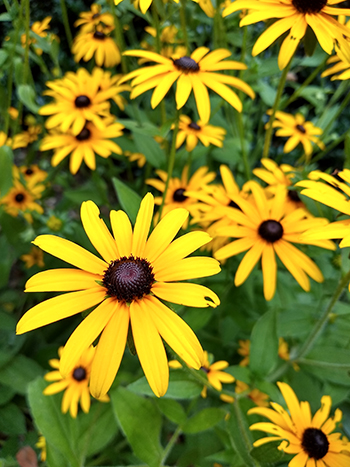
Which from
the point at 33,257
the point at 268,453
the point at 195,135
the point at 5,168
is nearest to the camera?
the point at 268,453

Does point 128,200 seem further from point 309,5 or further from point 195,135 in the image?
point 309,5

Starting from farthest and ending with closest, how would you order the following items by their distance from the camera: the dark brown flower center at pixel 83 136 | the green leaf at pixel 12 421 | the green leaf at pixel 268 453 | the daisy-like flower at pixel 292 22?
the dark brown flower center at pixel 83 136, the green leaf at pixel 12 421, the daisy-like flower at pixel 292 22, the green leaf at pixel 268 453

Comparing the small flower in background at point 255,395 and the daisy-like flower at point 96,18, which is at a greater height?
the daisy-like flower at point 96,18

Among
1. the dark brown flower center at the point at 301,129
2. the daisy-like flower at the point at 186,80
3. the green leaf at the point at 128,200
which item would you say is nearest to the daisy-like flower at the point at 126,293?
the green leaf at the point at 128,200

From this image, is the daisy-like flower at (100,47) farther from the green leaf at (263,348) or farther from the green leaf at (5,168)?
the green leaf at (263,348)

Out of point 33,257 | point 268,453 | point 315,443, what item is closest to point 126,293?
point 268,453

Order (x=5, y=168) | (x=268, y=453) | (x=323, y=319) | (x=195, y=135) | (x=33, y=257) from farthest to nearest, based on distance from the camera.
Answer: (x=33, y=257) < (x=195, y=135) < (x=5, y=168) < (x=323, y=319) < (x=268, y=453)

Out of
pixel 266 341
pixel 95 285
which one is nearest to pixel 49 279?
pixel 95 285
